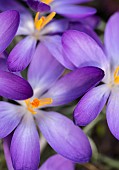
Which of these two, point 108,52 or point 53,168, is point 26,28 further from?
point 53,168

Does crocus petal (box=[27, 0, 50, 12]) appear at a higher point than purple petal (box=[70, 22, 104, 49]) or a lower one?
higher

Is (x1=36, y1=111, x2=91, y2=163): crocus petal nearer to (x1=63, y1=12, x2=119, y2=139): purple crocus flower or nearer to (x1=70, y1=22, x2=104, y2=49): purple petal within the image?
(x1=63, y1=12, x2=119, y2=139): purple crocus flower

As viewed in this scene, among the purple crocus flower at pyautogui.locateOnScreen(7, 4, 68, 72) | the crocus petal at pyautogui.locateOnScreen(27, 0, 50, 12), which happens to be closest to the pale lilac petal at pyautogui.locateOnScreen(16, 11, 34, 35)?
the purple crocus flower at pyautogui.locateOnScreen(7, 4, 68, 72)

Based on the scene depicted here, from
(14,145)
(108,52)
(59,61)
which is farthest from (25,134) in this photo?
(108,52)

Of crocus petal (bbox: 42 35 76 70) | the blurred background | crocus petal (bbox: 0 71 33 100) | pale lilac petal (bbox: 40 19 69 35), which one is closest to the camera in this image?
crocus petal (bbox: 0 71 33 100)

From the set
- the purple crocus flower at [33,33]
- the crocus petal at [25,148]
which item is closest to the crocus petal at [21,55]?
the purple crocus flower at [33,33]

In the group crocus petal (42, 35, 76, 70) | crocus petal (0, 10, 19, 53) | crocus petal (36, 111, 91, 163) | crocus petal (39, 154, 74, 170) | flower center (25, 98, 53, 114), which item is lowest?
crocus petal (39, 154, 74, 170)
